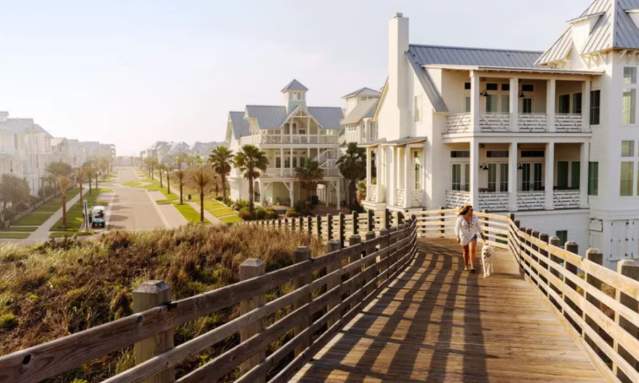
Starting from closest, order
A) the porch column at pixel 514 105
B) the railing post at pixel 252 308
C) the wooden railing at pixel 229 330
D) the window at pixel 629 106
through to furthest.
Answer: the wooden railing at pixel 229 330 → the railing post at pixel 252 308 → the porch column at pixel 514 105 → the window at pixel 629 106

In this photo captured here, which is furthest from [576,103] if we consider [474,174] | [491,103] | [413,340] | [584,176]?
[413,340]

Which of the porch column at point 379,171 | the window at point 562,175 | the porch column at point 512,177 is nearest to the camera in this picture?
the porch column at point 512,177

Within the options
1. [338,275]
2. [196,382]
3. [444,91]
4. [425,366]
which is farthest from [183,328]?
[444,91]

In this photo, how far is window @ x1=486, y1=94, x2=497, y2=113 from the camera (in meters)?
29.8

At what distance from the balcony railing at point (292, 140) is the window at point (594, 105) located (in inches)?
1329

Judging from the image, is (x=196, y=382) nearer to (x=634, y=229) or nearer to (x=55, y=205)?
(x=634, y=229)

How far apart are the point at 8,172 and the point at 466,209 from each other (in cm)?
6126

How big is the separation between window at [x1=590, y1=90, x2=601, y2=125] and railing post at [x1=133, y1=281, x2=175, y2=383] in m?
29.1

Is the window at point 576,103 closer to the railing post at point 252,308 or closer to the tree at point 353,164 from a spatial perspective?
the tree at point 353,164

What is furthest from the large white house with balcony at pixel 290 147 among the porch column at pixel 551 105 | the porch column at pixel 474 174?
the porch column at pixel 551 105

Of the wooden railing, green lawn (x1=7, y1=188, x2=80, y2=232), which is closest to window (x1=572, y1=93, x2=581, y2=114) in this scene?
the wooden railing

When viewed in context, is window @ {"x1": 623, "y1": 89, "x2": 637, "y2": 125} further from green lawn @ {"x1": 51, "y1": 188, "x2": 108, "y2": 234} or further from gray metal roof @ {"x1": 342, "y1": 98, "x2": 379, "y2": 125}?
green lawn @ {"x1": 51, "y1": 188, "x2": 108, "y2": 234}

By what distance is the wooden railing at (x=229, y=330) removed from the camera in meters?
3.00

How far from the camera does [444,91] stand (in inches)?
1178
